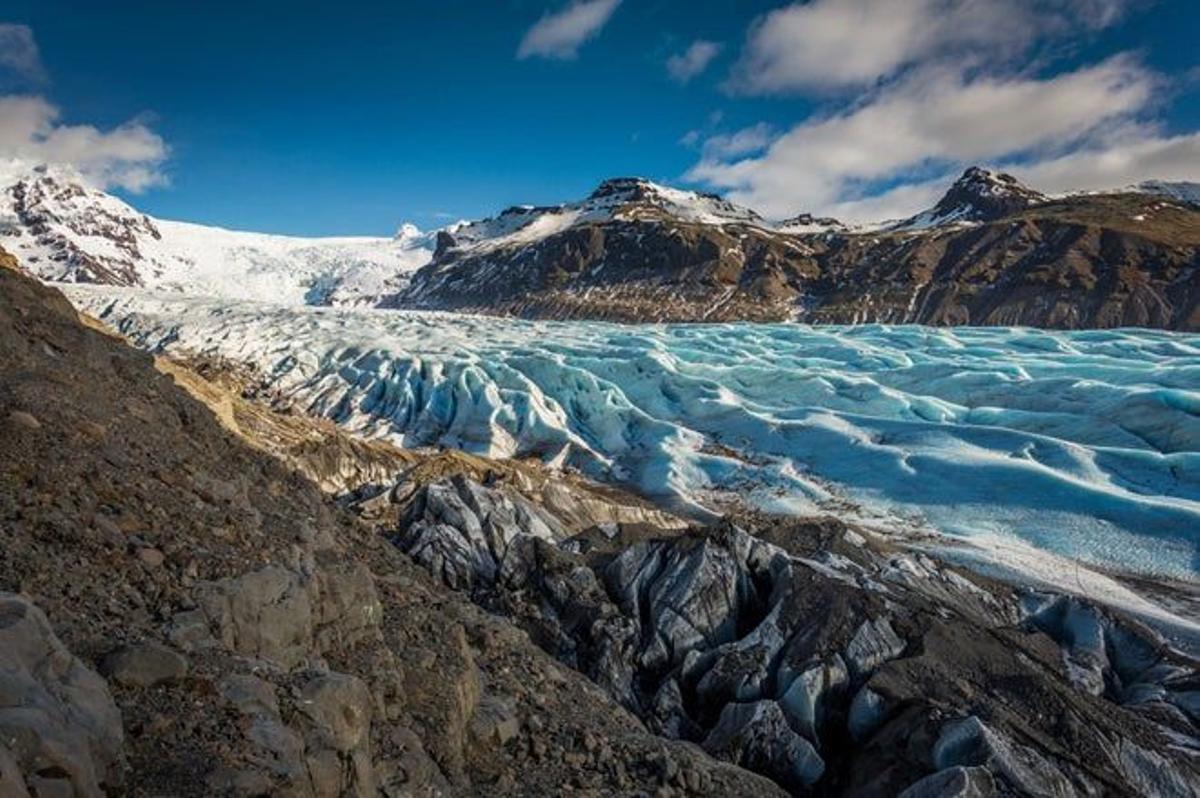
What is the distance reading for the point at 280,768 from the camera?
491cm

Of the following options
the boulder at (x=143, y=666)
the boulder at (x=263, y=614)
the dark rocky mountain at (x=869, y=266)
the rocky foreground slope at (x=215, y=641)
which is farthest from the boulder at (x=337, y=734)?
the dark rocky mountain at (x=869, y=266)

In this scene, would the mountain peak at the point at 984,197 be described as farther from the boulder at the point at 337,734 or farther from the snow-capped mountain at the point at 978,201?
the boulder at the point at 337,734

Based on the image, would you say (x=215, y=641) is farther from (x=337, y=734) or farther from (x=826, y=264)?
(x=826, y=264)

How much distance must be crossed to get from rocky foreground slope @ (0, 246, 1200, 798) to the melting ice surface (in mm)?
13191

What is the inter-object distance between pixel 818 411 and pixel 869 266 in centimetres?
8637

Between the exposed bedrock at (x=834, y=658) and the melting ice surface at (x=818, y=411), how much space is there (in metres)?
13.0

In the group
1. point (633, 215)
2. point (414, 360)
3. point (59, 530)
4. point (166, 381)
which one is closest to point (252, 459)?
point (166, 381)

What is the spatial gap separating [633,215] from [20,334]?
504 feet

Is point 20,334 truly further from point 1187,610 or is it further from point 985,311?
point 985,311

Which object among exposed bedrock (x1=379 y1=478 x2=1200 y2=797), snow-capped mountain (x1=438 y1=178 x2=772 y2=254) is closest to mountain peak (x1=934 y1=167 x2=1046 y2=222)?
snow-capped mountain (x1=438 y1=178 x2=772 y2=254)

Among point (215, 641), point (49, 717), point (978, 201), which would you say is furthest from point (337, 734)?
point (978, 201)

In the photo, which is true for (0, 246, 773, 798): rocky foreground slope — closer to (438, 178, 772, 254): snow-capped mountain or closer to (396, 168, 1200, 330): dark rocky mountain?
(396, 168, 1200, 330): dark rocky mountain

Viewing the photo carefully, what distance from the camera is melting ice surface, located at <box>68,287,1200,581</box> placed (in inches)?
1151

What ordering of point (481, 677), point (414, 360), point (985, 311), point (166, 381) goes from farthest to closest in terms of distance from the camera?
1. point (985, 311)
2. point (414, 360)
3. point (166, 381)
4. point (481, 677)
